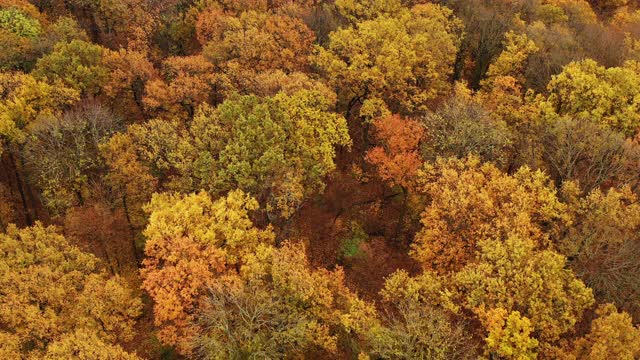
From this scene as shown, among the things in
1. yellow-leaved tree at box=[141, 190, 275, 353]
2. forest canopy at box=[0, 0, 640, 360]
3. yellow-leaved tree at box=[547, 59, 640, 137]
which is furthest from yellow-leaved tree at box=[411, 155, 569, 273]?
yellow-leaved tree at box=[141, 190, 275, 353]

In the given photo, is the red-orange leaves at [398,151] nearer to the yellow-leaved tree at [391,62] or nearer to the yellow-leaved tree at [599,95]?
the yellow-leaved tree at [391,62]

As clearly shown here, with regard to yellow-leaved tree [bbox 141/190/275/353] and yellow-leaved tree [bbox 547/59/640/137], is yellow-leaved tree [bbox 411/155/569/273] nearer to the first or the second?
yellow-leaved tree [bbox 547/59/640/137]

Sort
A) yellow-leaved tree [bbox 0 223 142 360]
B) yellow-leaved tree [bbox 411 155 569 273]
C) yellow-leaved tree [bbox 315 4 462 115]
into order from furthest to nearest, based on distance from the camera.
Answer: yellow-leaved tree [bbox 315 4 462 115], yellow-leaved tree [bbox 411 155 569 273], yellow-leaved tree [bbox 0 223 142 360]

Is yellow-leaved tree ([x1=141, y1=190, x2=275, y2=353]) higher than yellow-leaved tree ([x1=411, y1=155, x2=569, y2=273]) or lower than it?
lower

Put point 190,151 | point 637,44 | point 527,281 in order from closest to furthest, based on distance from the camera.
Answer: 1. point 527,281
2. point 190,151
3. point 637,44

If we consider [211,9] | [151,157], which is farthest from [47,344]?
[211,9]

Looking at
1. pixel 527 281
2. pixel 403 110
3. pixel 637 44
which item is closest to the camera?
pixel 527 281

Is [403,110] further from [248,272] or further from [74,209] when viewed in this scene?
[74,209]

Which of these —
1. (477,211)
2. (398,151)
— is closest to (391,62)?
(398,151)

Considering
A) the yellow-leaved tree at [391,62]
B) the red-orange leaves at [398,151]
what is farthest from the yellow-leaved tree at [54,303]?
the yellow-leaved tree at [391,62]

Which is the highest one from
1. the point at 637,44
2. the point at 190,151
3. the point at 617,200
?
the point at 637,44

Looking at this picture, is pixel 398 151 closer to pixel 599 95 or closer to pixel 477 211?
pixel 477 211
